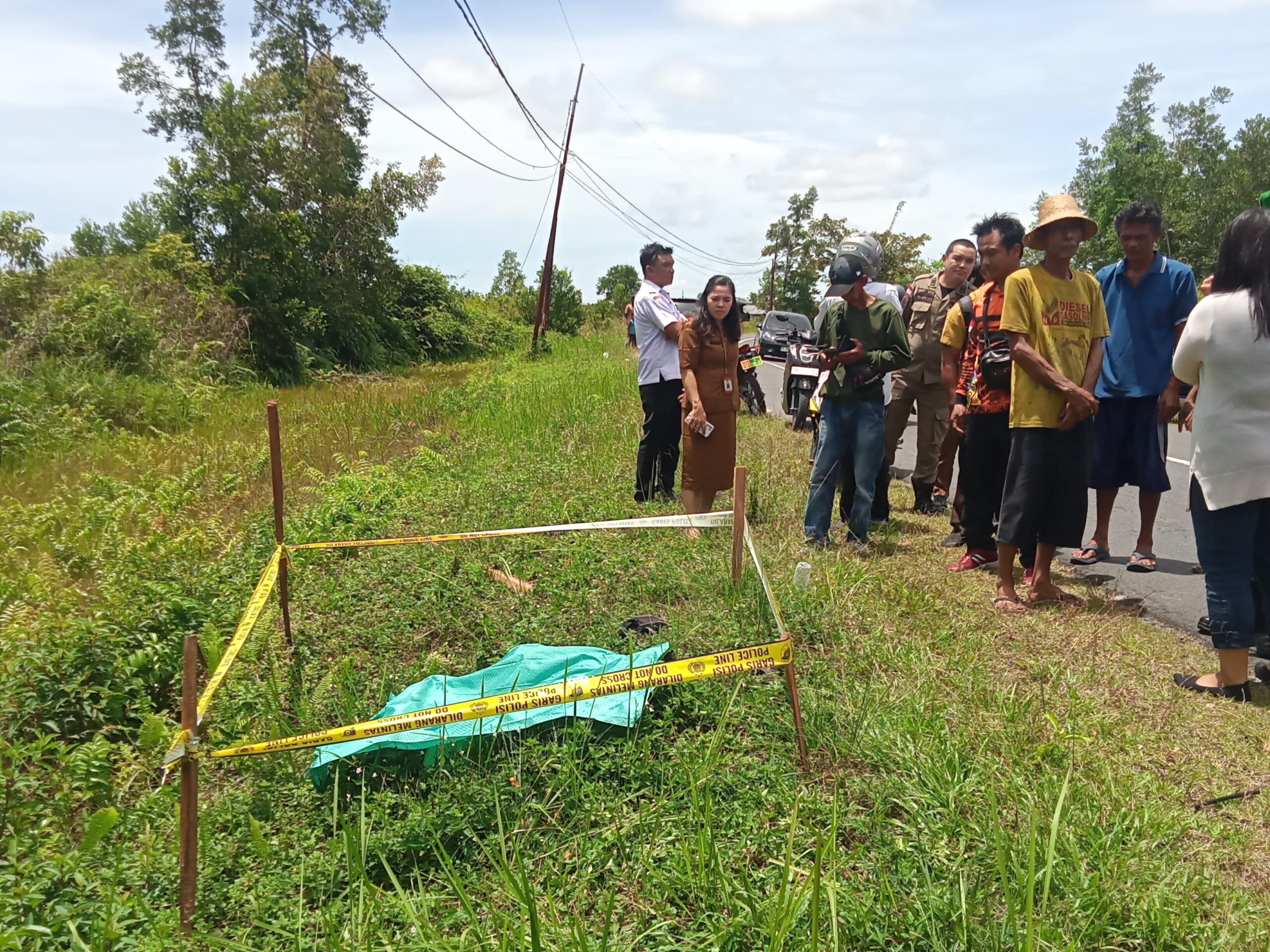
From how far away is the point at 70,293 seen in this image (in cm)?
1291

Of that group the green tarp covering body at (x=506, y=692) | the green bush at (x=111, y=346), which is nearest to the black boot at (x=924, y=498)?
the green tarp covering body at (x=506, y=692)

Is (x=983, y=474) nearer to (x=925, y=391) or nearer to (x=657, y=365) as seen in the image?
(x=925, y=391)

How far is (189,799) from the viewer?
73.2 inches

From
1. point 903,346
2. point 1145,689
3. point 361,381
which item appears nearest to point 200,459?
point 903,346

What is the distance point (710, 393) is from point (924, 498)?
2.18 m

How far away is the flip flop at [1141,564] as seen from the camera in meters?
4.60

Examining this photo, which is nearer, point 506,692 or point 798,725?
point 798,725

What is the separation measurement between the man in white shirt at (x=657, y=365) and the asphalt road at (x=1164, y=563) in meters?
1.93

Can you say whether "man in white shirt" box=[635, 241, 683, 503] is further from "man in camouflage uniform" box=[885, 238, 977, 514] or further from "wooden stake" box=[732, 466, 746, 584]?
"wooden stake" box=[732, 466, 746, 584]

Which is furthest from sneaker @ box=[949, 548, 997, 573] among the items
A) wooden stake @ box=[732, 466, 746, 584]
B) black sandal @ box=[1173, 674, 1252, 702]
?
wooden stake @ box=[732, 466, 746, 584]

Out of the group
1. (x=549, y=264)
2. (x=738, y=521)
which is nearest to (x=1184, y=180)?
(x=549, y=264)

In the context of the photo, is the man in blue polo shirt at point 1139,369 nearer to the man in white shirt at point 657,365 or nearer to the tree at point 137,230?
the man in white shirt at point 657,365

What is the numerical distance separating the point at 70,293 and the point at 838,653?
1420cm

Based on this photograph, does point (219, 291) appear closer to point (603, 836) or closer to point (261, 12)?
point (261, 12)
